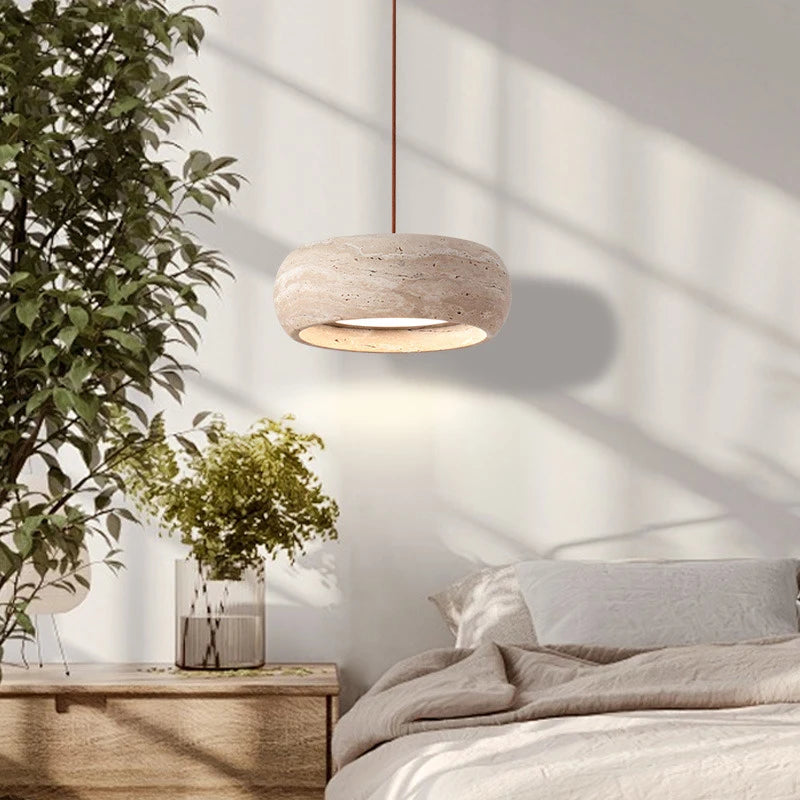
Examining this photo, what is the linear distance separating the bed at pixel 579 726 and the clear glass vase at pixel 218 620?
0.64m

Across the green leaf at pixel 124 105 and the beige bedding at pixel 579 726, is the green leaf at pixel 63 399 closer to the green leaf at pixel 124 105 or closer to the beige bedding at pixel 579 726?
the green leaf at pixel 124 105

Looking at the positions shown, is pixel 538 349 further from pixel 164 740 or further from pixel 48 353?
pixel 48 353

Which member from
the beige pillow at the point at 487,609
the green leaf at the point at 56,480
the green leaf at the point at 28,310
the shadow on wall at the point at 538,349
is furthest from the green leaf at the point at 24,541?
the shadow on wall at the point at 538,349

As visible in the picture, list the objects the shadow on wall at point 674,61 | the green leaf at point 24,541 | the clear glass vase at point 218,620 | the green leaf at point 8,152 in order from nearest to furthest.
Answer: the green leaf at point 8,152
the green leaf at point 24,541
the clear glass vase at point 218,620
the shadow on wall at point 674,61

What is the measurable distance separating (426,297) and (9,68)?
0.95 meters

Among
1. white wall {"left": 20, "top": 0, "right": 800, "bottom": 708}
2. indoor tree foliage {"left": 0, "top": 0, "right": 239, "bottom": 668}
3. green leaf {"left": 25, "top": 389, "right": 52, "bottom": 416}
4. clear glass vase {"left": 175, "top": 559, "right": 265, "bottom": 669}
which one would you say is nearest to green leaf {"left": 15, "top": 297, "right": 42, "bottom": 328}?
indoor tree foliage {"left": 0, "top": 0, "right": 239, "bottom": 668}

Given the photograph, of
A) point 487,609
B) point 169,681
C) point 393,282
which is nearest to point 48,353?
point 393,282

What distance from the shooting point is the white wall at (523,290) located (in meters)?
3.85

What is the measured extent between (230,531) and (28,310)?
1675mm

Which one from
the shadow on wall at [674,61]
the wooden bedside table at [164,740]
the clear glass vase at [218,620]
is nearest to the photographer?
the wooden bedside table at [164,740]

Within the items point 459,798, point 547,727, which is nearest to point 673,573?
point 547,727

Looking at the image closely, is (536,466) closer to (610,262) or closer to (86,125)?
(610,262)

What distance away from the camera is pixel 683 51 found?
4070mm

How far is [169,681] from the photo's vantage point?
3.23m
